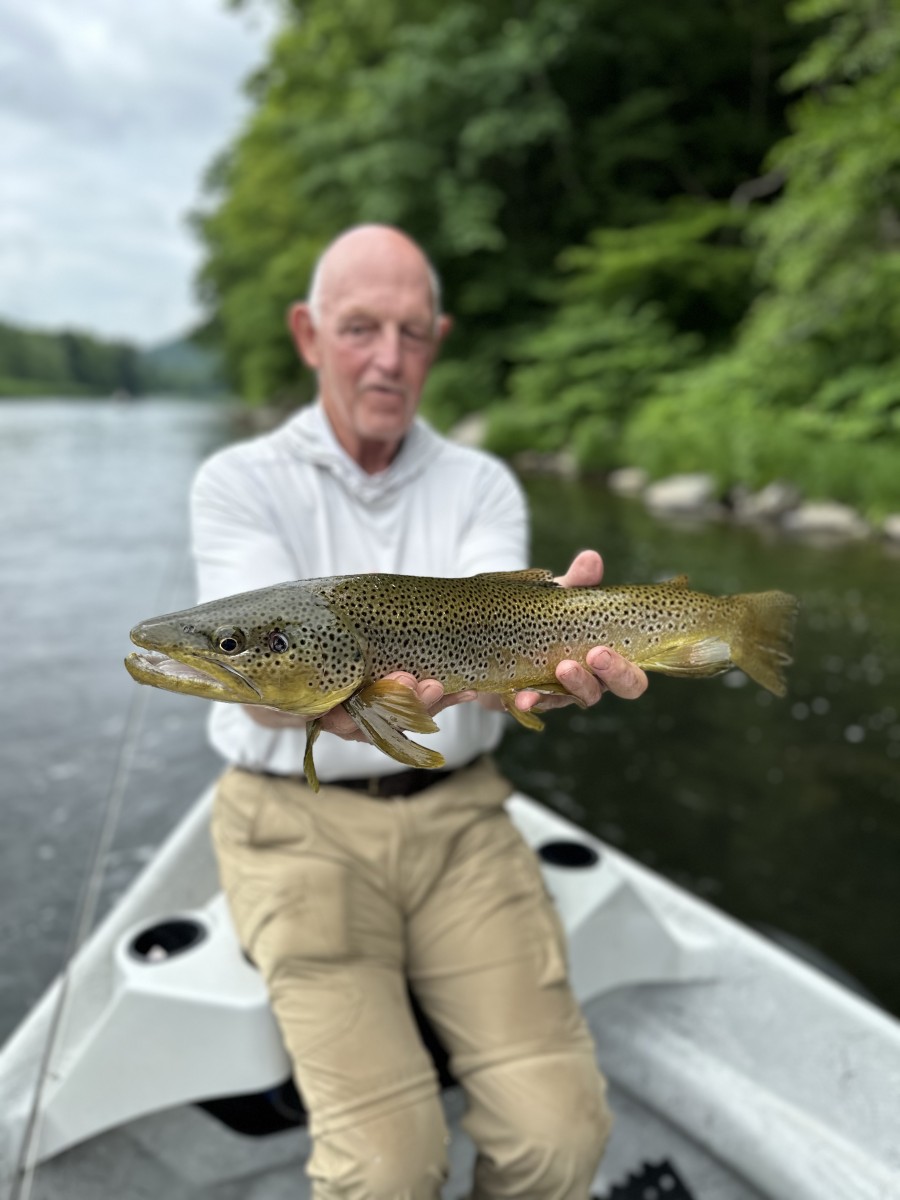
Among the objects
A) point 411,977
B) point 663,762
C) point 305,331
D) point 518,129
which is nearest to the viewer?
point 411,977

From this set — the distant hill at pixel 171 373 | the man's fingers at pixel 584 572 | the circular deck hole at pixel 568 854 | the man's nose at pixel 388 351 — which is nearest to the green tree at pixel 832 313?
the circular deck hole at pixel 568 854

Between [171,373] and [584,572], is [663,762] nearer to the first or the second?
[584,572]

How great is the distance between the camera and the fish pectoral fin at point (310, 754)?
65.7 inches

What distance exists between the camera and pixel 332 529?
2594mm

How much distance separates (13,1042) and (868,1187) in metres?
2.33

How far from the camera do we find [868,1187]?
2385 millimetres

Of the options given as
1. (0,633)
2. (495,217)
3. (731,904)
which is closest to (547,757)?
(731,904)

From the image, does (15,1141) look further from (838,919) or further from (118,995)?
(838,919)

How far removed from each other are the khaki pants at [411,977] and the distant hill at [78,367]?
344ft

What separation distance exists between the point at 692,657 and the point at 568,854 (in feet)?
4.71

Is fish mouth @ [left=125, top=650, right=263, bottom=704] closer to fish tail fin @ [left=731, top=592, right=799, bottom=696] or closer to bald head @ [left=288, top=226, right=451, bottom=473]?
fish tail fin @ [left=731, top=592, right=799, bottom=696]

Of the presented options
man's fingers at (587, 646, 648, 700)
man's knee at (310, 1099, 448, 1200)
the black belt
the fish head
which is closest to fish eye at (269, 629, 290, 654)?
the fish head

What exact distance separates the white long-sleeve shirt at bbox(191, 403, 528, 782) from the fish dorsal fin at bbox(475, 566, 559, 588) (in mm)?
557

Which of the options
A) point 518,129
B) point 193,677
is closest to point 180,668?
point 193,677
